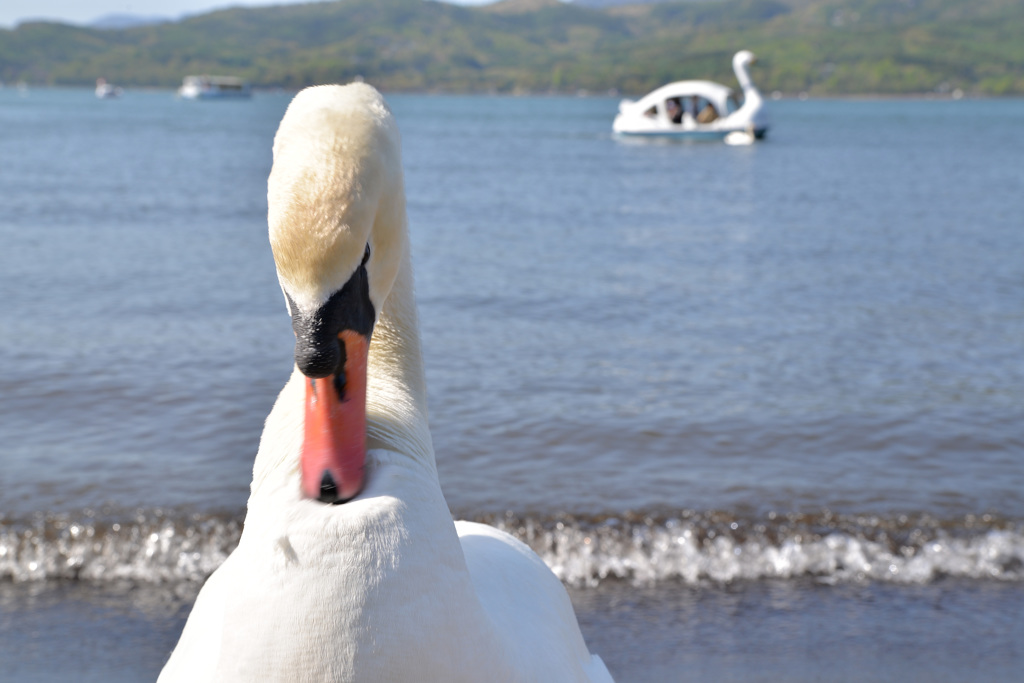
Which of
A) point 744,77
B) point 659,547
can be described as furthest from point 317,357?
point 744,77

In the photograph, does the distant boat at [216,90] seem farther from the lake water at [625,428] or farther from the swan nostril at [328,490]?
the swan nostril at [328,490]

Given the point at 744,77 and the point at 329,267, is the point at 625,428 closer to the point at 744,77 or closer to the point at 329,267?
the point at 329,267

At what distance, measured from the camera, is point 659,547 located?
607cm

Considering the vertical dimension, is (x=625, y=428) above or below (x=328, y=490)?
below

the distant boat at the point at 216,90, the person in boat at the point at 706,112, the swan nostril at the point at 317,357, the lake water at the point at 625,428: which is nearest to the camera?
the swan nostril at the point at 317,357

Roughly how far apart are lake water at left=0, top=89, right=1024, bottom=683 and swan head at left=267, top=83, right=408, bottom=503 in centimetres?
312

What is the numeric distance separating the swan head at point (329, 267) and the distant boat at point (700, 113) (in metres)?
53.0

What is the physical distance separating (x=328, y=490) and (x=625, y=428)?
6.52 m

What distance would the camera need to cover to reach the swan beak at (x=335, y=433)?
2.09 metres

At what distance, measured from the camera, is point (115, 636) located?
505 cm

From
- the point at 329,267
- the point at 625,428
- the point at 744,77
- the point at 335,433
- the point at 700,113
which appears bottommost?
the point at 625,428

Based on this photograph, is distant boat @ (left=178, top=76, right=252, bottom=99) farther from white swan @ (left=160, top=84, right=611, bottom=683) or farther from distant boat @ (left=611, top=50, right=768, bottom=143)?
white swan @ (left=160, top=84, right=611, bottom=683)

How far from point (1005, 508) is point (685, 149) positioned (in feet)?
143

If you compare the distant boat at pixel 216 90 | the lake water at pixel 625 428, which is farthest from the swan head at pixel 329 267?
the distant boat at pixel 216 90
